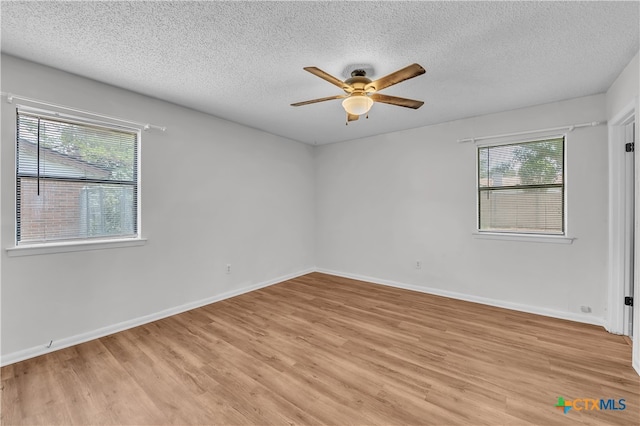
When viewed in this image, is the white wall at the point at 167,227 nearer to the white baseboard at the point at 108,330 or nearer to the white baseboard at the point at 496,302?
the white baseboard at the point at 108,330

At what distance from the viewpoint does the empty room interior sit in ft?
5.73

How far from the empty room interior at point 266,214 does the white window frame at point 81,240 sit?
22 millimetres

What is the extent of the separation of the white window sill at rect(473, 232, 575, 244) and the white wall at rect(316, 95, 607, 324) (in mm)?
54

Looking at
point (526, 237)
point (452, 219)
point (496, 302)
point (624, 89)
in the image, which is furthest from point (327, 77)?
point (496, 302)

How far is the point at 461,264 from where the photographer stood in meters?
3.76

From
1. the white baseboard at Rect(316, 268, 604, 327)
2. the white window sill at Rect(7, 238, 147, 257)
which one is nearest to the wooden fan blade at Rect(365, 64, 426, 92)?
the white window sill at Rect(7, 238, 147, 257)

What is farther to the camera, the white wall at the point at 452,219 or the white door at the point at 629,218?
the white wall at the point at 452,219

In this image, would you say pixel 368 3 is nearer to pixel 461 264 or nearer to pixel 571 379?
pixel 571 379

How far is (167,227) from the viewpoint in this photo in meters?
3.19

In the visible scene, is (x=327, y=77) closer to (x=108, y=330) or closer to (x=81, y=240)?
(x=81, y=240)

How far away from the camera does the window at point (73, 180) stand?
231cm

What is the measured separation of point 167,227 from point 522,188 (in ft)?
14.5

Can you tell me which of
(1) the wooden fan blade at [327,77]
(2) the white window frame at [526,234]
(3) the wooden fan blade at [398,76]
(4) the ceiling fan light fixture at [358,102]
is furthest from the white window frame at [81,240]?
(2) the white window frame at [526,234]

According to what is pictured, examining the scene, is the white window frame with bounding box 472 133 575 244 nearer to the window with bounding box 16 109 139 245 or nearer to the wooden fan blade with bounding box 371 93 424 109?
the wooden fan blade with bounding box 371 93 424 109
